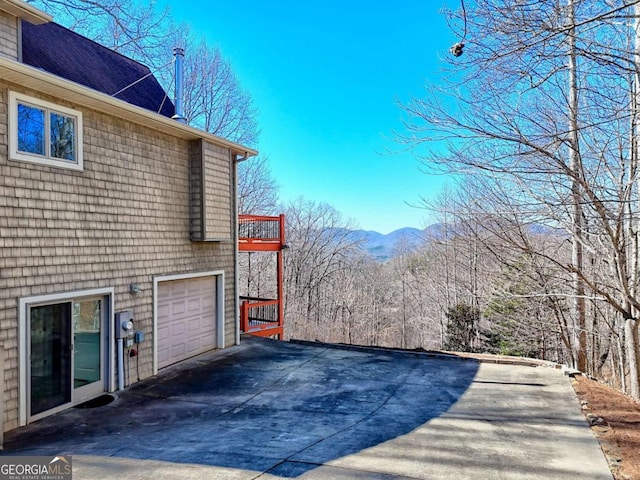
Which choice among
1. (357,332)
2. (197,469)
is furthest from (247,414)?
(357,332)

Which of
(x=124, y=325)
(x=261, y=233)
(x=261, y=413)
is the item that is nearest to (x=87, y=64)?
(x=124, y=325)

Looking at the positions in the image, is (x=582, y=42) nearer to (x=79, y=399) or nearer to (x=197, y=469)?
(x=197, y=469)

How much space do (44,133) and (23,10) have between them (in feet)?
5.62

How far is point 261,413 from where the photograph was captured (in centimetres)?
576

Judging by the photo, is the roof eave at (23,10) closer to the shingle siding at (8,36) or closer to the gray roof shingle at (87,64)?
the shingle siding at (8,36)

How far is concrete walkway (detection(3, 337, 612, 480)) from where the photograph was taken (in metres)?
4.01

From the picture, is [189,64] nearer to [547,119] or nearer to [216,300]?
[216,300]

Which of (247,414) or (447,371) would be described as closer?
(247,414)

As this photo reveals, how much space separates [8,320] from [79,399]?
5.87 feet

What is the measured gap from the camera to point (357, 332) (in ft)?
94.5
